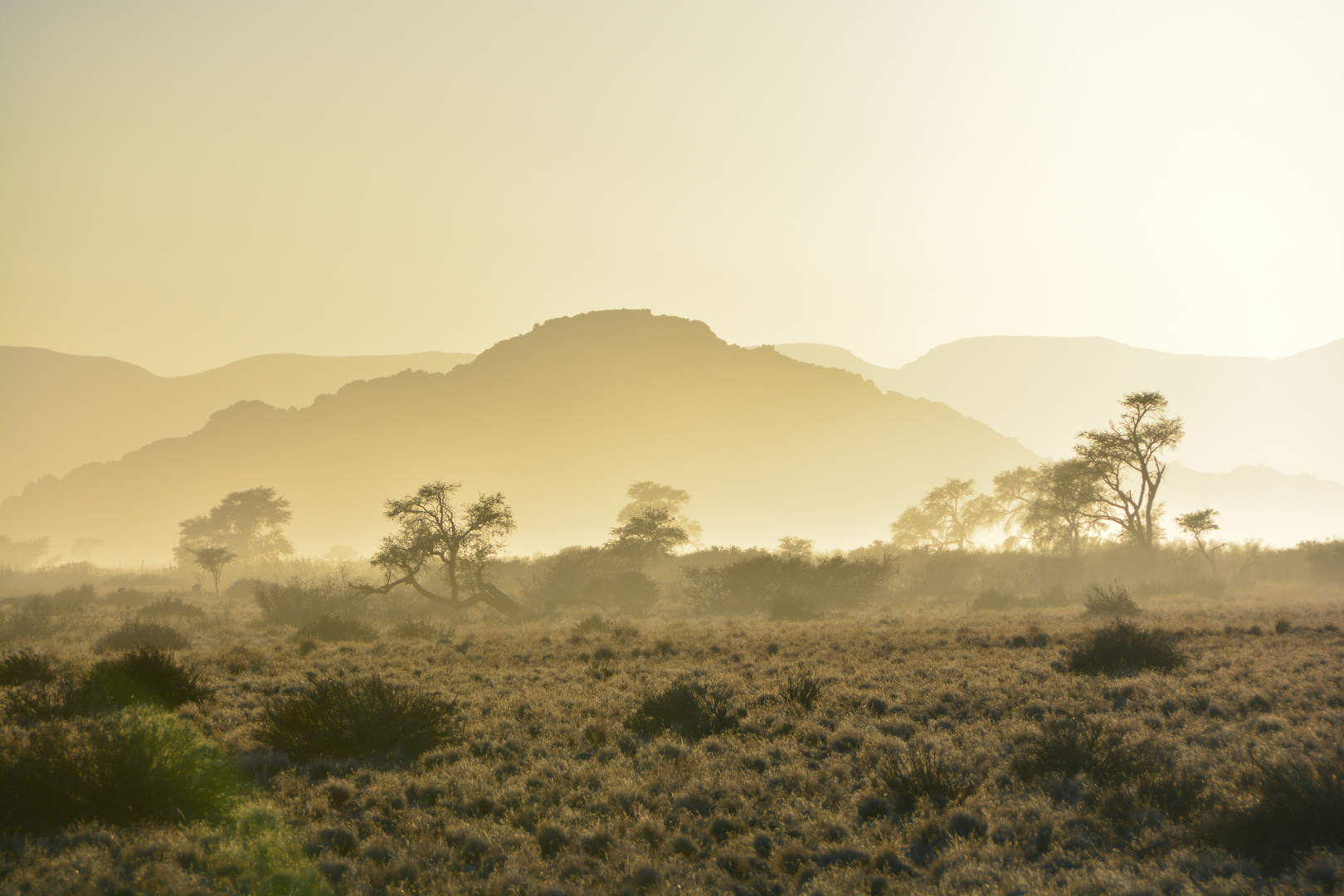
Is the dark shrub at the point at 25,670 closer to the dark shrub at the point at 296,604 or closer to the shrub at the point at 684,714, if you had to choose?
the dark shrub at the point at 296,604

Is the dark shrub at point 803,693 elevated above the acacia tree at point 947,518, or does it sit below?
below

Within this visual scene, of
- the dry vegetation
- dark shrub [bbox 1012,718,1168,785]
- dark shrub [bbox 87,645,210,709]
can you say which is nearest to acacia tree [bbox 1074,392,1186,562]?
the dry vegetation

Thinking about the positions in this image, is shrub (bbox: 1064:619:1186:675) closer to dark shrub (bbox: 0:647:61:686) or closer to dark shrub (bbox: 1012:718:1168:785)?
dark shrub (bbox: 1012:718:1168:785)

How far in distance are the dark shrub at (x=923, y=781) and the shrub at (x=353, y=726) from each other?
20.6 ft

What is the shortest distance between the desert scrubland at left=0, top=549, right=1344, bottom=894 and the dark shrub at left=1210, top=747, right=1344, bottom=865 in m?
0.02

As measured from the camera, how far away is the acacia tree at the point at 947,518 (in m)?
63.6

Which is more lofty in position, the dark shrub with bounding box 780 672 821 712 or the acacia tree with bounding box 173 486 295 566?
the acacia tree with bounding box 173 486 295 566

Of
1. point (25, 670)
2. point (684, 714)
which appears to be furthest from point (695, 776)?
point (25, 670)

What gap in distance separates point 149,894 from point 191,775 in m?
2.68

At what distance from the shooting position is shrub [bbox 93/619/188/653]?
65.0 ft

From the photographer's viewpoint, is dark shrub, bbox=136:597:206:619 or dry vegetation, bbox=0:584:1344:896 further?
dark shrub, bbox=136:597:206:619

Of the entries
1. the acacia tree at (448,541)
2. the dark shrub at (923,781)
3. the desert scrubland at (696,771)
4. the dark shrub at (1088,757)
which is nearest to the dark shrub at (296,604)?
the acacia tree at (448,541)

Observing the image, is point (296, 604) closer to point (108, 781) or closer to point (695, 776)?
point (108, 781)

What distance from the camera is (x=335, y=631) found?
2327 cm
